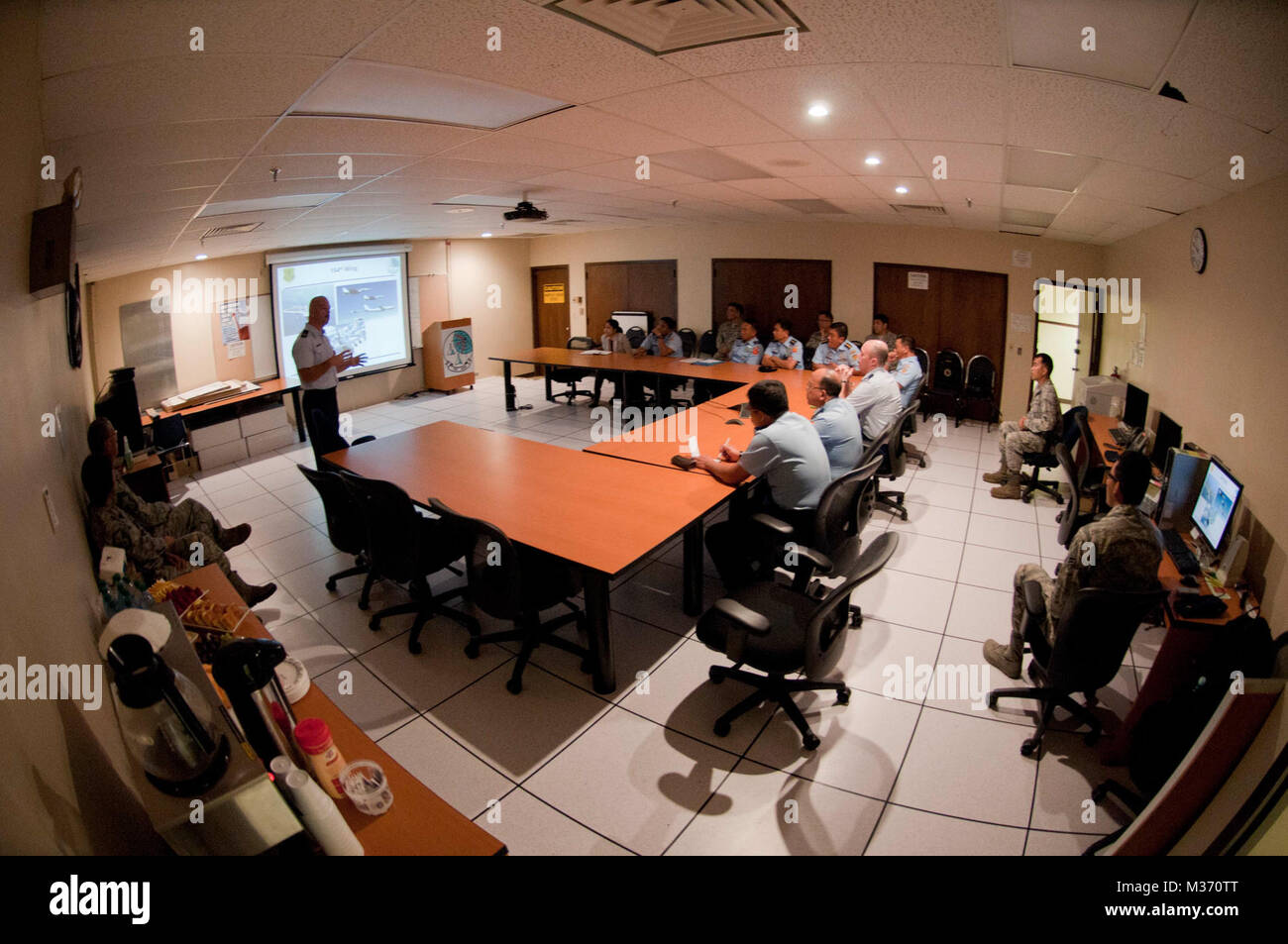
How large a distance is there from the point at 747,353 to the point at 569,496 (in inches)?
221

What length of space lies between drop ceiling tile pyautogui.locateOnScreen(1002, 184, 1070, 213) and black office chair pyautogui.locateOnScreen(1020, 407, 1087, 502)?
1945 millimetres

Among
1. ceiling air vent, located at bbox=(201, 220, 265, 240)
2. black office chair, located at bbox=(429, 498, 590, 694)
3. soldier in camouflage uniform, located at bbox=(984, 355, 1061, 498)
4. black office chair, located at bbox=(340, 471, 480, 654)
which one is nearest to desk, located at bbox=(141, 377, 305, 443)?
ceiling air vent, located at bbox=(201, 220, 265, 240)

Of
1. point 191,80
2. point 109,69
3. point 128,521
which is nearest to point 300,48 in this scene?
point 191,80

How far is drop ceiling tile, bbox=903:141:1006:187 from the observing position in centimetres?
293

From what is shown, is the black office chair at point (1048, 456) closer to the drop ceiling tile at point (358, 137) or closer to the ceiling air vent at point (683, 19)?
the ceiling air vent at point (683, 19)

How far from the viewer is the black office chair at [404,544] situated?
3547mm

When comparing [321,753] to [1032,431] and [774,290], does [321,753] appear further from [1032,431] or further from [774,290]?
[774,290]

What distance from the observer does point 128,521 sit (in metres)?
3.38

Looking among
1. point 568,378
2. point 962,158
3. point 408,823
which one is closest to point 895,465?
point 962,158

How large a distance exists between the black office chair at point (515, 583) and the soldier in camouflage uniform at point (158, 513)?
195 cm

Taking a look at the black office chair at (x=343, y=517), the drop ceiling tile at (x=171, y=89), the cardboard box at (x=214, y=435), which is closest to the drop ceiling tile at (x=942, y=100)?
the drop ceiling tile at (x=171, y=89)

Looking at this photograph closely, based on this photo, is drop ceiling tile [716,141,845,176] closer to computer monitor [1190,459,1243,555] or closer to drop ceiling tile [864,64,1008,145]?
drop ceiling tile [864,64,1008,145]

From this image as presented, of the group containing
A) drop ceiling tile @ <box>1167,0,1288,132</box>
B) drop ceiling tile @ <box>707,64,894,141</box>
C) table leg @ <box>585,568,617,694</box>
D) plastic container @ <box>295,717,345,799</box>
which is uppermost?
drop ceiling tile @ <box>707,64,894,141</box>
